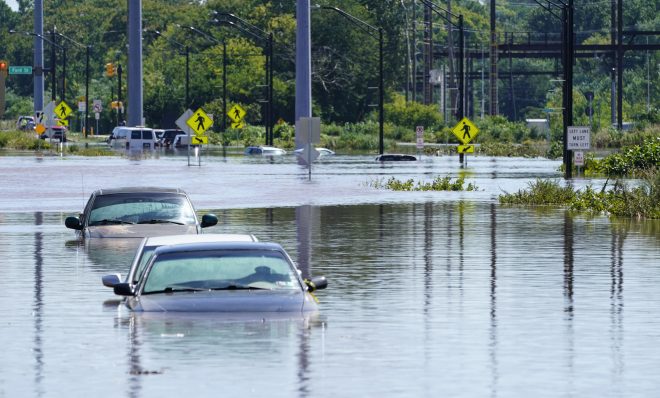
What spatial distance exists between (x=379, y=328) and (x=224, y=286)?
6.77 ft

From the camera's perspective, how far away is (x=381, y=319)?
712 inches

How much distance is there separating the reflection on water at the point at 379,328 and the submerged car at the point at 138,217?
0.28m

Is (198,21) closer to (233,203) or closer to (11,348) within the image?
(233,203)

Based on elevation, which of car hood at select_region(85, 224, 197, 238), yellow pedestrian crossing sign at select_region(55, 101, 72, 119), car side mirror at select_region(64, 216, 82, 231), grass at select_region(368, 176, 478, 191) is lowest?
grass at select_region(368, 176, 478, 191)

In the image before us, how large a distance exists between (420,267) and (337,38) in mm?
131736

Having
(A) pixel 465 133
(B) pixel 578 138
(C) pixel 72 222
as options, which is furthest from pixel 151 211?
(A) pixel 465 133

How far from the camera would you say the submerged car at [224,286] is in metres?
15.1

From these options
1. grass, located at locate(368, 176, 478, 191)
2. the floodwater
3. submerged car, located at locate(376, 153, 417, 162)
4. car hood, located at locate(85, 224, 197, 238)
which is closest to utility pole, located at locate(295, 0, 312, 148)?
submerged car, located at locate(376, 153, 417, 162)

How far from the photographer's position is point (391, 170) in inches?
2815

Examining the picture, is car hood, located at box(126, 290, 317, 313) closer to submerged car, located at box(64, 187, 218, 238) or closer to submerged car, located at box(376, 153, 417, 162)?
submerged car, located at box(64, 187, 218, 238)

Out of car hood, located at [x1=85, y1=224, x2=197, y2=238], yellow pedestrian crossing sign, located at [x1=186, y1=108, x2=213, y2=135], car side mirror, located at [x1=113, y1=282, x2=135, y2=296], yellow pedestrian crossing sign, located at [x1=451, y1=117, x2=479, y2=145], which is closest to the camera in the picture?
car side mirror, located at [x1=113, y1=282, x2=135, y2=296]

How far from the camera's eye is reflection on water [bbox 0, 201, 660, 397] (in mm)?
13148

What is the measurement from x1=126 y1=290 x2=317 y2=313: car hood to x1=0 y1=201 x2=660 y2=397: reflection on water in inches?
3.8

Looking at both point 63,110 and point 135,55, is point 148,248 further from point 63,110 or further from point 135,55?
point 135,55
